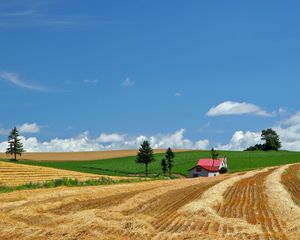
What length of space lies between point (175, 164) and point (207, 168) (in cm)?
1761

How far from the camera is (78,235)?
1697cm

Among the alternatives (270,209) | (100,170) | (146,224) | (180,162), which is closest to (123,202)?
(270,209)

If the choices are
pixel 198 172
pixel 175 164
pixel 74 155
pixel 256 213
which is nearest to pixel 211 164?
pixel 198 172

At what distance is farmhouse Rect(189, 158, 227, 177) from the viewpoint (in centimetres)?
11506

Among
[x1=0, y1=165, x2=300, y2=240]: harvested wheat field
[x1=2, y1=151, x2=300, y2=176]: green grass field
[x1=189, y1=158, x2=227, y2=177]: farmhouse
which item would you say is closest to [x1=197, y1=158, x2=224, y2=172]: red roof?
[x1=189, y1=158, x2=227, y2=177]: farmhouse

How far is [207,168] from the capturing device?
384ft

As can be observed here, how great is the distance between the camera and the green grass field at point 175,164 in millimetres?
120750

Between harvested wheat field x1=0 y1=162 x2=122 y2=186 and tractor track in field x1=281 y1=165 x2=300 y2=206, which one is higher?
harvested wheat field x1=0 y1=162 x2=122 y2=186

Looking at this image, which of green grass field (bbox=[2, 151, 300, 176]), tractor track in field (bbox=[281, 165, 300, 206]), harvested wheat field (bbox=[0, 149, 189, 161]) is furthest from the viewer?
harvested wheat field (bbox=[0, 149, 189, 161])

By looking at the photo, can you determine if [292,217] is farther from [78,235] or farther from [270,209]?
[78,235]

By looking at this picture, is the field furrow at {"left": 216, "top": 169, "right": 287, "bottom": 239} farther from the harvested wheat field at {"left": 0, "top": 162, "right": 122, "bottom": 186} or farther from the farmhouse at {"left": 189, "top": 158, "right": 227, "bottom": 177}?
the farmhouse at {"left": 189, "top": 158, "right": 227, "bottom": 177}

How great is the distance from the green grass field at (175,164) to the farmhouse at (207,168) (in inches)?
97.5

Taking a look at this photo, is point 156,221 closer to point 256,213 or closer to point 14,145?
point 256,213

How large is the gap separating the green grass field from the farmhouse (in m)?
2.48
